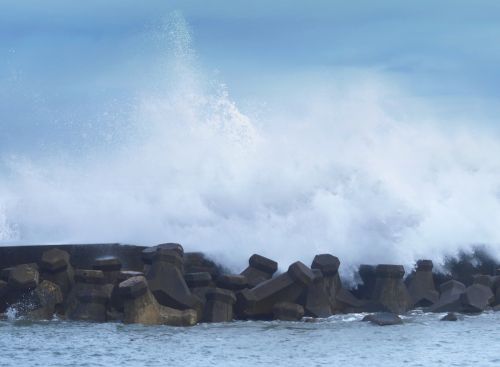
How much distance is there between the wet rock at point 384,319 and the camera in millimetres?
16047

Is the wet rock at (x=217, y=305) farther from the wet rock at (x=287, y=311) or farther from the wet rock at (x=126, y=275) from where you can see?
the wet rock at (x=126, y=275)

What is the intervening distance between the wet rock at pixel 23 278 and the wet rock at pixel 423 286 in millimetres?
5687

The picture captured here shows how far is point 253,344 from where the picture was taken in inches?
560

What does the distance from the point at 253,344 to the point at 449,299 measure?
4.47 m

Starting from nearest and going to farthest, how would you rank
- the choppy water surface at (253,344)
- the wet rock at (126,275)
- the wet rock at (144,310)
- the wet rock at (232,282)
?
the choppy water surface at (253,344), the wet rock at (144,310), the wet rock at (126,275), the wet rock at (232,282)

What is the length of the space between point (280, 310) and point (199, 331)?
1534mm

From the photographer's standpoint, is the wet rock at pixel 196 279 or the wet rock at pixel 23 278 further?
the wet rock at pixel 196 279

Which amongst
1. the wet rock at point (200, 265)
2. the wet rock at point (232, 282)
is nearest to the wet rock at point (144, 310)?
the wet rock at point (232, 282)

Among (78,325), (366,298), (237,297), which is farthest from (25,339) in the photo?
(366,298)

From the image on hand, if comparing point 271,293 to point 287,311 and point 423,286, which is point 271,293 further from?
point 423,286

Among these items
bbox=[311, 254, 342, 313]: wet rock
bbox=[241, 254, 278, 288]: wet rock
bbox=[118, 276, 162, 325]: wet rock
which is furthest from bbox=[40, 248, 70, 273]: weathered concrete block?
bbox=[311, 254, 342, 313]: wet rock

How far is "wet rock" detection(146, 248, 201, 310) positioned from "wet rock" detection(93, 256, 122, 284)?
0.67 m

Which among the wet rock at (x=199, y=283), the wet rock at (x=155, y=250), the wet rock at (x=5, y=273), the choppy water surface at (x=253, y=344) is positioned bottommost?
the choppy water surface at (x=253, y=344)

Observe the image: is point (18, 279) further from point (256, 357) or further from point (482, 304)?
point (482, 304)
